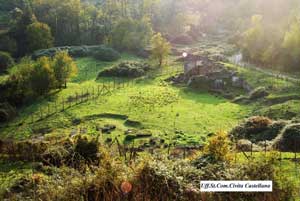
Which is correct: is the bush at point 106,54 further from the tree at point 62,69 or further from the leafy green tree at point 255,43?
the leafy green tree at point 255,43

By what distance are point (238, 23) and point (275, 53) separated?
48.8 metres

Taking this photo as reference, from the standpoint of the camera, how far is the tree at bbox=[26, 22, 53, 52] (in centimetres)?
9938

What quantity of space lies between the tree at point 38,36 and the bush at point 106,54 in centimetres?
1451

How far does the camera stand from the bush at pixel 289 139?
117 feet

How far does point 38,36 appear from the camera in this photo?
99.4 metres

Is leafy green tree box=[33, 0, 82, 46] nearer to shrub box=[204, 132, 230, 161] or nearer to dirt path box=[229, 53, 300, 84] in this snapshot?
dirt path box=[229, 53, 300, 84]

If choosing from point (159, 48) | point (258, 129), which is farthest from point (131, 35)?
point (258, 129)

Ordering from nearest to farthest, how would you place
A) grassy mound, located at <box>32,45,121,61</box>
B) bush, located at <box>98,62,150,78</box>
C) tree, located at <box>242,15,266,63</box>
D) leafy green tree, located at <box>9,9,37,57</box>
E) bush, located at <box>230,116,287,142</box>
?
bush, located at <box>230,116,287,142</box> → bush, located at <box>98,62,150,78</box> → tree, located at <box>242,15,266,63</box> → grassy mound, located at <box>32,45,121,61</box> → leafy green tree, located at <box>9,9,37,57</box>

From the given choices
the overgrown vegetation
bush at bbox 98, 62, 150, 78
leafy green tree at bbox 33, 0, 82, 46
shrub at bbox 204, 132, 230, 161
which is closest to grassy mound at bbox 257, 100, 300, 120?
the overgrown vegetation

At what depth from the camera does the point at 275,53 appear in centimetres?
7588

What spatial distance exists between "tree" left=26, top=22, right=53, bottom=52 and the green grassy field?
3365 centimetres

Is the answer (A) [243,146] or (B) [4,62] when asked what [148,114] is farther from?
(B) [4,62]

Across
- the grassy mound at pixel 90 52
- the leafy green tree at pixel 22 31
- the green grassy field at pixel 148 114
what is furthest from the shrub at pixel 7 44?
the green grassy field at pixel 148 114

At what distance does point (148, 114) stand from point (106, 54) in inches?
1559
